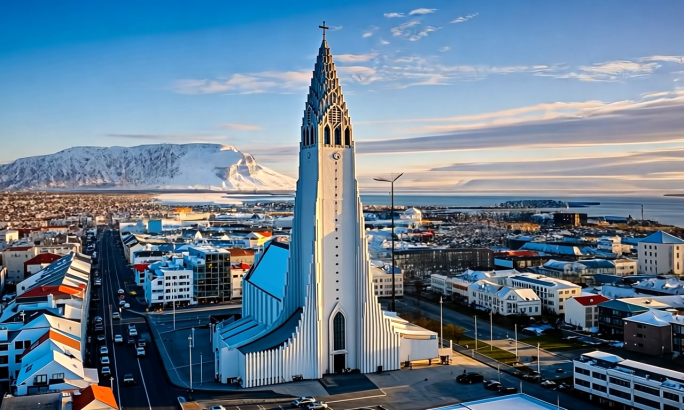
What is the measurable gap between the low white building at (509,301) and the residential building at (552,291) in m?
1.42

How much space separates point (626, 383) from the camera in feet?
101

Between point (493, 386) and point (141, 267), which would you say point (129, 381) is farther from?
point (141, 267)

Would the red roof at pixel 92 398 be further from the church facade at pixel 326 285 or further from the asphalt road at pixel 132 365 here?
the church facade at pixel 326 285

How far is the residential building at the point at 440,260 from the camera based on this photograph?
78750 mm

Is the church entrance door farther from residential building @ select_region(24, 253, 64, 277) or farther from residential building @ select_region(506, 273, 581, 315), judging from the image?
residential building @ select_region(24, 253, 64, 277)

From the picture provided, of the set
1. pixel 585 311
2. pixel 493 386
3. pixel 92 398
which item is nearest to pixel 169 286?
pixel 92 398

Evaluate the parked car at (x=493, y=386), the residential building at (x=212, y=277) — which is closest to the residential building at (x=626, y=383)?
the parked car at (x=493, y=386)

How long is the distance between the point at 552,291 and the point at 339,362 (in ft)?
86.9

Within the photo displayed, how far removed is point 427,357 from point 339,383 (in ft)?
21.5

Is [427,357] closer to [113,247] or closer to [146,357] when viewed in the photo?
[146,357]

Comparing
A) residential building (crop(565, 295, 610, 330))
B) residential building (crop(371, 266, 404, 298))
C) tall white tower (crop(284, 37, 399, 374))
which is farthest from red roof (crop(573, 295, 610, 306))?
residential building (crop(371, 266, 404, 298))

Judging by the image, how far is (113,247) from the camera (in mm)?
118875

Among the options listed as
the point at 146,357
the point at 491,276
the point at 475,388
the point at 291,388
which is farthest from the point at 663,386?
the point at 491,276

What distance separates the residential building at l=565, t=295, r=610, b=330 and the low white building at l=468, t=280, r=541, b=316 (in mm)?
4471
